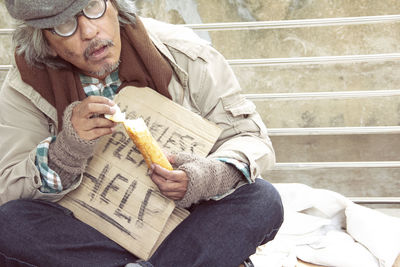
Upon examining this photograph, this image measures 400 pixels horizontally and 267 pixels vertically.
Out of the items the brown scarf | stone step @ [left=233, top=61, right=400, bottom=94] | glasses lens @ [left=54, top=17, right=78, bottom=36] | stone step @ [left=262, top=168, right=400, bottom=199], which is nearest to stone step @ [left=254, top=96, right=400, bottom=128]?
stone step @ [left=233, top=61, right=400, bottom=94]

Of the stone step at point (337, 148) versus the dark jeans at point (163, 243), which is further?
the stone step at point (337, 148)

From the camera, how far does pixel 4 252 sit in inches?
62.0

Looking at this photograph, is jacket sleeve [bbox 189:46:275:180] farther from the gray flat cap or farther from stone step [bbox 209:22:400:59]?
stone step [bbox 209:22:400:59]

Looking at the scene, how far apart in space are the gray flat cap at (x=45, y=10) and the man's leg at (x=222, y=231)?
0.72m

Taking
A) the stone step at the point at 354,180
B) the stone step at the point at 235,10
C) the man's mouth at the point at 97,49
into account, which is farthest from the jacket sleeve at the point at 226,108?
the stone step at the point at 354,180

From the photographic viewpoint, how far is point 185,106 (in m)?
1.80

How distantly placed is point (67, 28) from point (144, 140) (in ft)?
1.39

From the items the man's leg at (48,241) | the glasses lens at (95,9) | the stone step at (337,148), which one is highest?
the glasses lens at (95,9)

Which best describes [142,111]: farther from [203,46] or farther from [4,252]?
[4,252]

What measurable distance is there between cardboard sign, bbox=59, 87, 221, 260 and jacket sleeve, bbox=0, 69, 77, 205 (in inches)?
3.8

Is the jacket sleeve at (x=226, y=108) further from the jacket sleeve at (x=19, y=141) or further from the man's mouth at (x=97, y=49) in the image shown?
the jacket sleeve at (x=19, y=141)

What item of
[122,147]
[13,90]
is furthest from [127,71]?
[13,90]

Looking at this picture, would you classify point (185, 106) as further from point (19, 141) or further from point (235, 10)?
point (235, 10)

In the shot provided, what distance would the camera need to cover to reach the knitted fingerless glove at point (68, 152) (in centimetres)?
150
